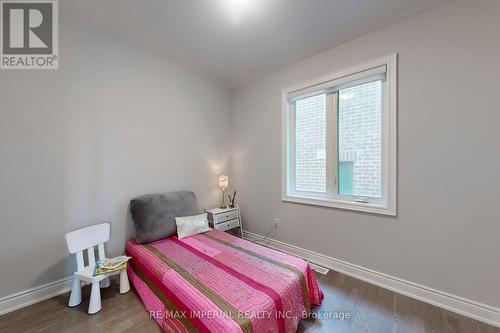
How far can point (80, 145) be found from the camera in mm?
2070

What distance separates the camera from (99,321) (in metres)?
1.59

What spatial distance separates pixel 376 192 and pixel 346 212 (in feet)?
1.24

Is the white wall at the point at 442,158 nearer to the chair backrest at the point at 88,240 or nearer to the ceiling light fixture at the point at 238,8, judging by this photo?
the ceiling light fixture at the point at 238,8

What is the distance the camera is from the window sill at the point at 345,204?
6.59 feet

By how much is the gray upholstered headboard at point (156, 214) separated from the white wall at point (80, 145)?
0.67ft

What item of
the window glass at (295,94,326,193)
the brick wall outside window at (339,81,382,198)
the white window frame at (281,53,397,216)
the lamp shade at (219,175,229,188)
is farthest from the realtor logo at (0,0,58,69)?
the brick wall outside window at (339,81,382,198)

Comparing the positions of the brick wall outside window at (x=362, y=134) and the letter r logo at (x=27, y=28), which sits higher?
the letter r logo at (x=27, y=28)

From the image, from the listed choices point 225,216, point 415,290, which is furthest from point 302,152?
point 415,290

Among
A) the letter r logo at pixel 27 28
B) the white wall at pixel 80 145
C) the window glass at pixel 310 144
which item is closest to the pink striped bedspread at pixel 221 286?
the white wall at pixel 80 145

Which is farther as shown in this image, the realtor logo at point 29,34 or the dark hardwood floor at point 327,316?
the realtor logo at point 29,34

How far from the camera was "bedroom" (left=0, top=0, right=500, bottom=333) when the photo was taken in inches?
62.4

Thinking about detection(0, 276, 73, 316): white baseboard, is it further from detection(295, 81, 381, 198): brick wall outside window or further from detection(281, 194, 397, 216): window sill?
detection(295, 81, 381, 198): brick wall outside window

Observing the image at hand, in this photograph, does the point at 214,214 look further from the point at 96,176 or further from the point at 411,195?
the point at 411,195

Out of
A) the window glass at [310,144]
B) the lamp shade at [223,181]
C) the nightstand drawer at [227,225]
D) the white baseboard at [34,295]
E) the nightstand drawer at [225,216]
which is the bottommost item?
the white baseboard at [34,295]
